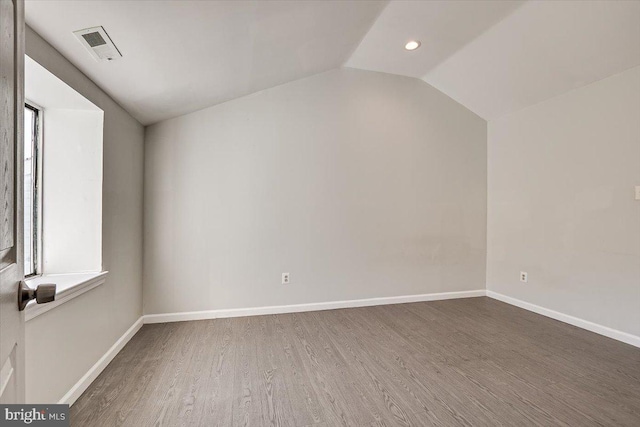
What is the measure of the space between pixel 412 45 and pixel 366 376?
305cm

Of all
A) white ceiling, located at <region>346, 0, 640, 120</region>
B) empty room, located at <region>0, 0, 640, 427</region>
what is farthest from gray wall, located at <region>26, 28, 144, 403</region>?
white ceiling, located at <region>346, 0, 640, 120</region>

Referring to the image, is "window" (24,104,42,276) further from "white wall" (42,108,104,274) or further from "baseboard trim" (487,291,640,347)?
"baseboard trim" (487,291,640,347)

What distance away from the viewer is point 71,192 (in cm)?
199

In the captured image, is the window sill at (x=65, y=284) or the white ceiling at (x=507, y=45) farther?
the white ceiling at (x=507, y=45)

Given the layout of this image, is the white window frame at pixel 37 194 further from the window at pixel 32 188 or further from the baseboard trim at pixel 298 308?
the baseboard trim at pixel 298 308

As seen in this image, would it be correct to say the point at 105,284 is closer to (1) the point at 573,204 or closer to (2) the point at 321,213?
(2) the point at 321,213

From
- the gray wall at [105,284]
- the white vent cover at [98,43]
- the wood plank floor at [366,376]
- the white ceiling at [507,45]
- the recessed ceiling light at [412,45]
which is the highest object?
the recessed ceiling light at [412,45]

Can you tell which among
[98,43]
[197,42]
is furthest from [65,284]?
[197,42]

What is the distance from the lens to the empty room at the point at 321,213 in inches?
64.4

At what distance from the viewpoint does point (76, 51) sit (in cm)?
161

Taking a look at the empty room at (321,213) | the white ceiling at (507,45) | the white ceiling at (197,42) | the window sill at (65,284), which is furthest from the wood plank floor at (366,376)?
the white ceiling at (507,45)

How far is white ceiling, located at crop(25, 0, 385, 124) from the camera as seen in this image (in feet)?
4.75

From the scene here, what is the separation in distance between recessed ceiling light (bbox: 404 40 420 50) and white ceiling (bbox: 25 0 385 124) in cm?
53

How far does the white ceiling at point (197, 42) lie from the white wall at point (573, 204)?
2264 mm
